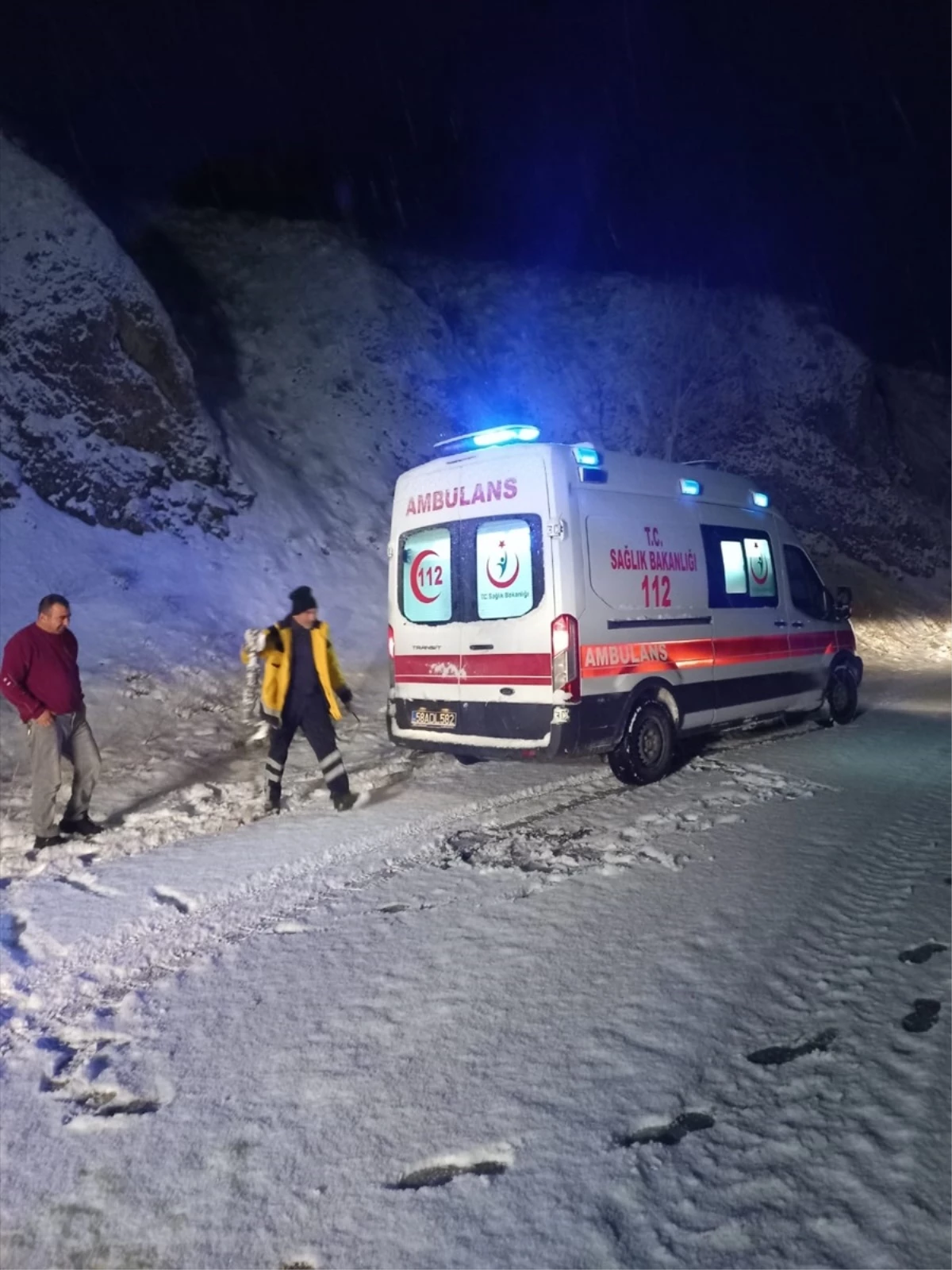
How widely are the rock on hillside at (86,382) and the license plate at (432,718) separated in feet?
25.3

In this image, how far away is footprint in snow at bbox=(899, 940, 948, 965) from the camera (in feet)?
13.7

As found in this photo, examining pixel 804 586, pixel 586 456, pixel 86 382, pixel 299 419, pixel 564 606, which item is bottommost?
pixel 564 606

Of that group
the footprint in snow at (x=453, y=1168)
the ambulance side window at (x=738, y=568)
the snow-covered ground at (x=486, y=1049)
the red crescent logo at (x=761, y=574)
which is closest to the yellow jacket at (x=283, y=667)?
the snow-covered ground at (x=486, y=1049)

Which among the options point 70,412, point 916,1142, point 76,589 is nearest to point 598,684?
point 916,1142

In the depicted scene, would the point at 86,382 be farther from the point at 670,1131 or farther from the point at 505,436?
the point at 670,1131

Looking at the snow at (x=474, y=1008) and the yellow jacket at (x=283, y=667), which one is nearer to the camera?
the snow at (x=474, y=1008)

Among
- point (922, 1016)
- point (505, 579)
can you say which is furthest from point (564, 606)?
point (922, 1016)

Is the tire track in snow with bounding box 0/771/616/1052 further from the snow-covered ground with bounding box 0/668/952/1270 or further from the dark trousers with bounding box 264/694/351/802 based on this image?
the dark trousers with bounding box 264/694/351/802

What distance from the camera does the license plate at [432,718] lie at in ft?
24.7

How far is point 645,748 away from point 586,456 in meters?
2.52

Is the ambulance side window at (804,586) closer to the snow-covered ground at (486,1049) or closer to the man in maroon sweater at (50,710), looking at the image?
the snow-covered ground at (486,1049)

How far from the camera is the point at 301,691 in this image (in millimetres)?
7062

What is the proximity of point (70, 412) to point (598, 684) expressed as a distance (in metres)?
10.5

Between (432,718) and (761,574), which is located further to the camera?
(761,574)
